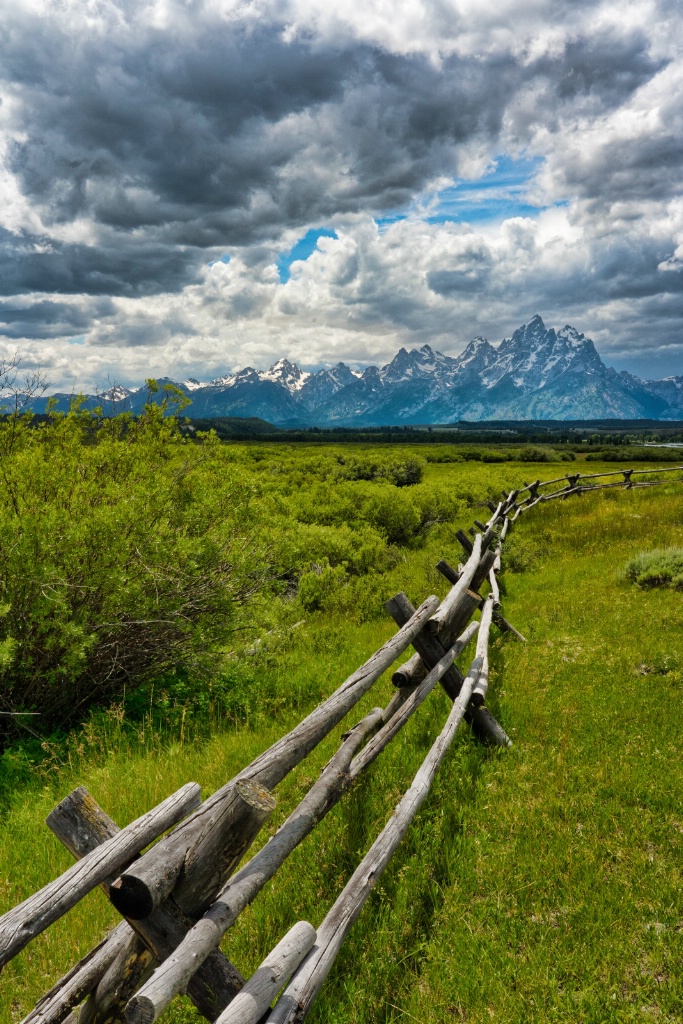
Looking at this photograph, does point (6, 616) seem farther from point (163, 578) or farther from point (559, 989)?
point (559, 989)

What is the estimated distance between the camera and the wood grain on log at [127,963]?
2.51 meters

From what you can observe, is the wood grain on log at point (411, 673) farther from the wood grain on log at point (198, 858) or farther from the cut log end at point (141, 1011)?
the cut log end at point (141, 1011)

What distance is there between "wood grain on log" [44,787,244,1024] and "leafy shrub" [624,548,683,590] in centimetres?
1212

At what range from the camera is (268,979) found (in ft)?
8.23

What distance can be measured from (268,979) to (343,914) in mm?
774

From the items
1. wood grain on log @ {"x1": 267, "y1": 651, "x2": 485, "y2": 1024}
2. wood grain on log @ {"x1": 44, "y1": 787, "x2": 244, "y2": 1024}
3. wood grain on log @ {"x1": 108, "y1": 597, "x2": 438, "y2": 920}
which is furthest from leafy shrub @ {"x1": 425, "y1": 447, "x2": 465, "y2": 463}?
wood grain on log @ {"x1": 44, "y1": 787, "x2": 244, "y2": 1024}

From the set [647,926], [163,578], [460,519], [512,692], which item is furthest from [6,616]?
[460,519]

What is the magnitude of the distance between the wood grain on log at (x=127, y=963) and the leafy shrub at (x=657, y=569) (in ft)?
39.8

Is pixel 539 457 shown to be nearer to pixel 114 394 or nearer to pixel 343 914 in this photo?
pixel 114 394

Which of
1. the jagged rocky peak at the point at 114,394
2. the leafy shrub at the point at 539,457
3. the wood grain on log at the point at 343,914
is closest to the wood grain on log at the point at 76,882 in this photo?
the wood grain on log at the point at 343,914

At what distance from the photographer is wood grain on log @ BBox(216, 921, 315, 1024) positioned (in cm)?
232

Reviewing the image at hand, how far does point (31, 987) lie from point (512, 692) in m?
5.89

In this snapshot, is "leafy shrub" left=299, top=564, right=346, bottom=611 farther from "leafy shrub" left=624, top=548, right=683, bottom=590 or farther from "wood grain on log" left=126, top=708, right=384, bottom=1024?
"wood grain on log" left=126, top=708, right=384, bottom=1024

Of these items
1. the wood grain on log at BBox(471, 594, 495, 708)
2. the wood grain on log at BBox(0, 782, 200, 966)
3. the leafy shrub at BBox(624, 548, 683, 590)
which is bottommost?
the leafy shrub at BBox(624, 548, 683, 590)
